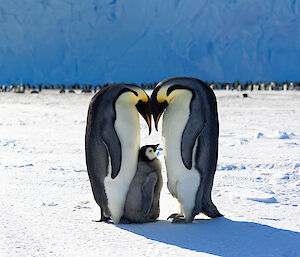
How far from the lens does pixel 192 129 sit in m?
2.16

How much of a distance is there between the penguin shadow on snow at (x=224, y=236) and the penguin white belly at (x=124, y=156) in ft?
0.40

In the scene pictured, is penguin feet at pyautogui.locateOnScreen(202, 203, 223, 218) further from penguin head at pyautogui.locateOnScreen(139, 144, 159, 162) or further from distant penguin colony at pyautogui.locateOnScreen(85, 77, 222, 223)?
penguin head at pyautogui.locateOnScreen(139, 144, 159, 162)

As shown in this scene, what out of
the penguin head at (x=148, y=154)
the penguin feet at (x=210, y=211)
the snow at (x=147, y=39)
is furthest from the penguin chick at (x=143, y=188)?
the snow at (x=147, y=39)

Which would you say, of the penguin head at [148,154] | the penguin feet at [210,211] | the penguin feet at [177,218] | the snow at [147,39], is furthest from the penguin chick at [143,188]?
the snow at [147,39]

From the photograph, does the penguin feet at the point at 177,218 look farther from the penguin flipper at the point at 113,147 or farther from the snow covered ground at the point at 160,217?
the penguin flipper at the point at 113,147

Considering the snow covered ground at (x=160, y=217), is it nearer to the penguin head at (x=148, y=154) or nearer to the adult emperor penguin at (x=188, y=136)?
the adult emperor penguin at (x=188, y=136)

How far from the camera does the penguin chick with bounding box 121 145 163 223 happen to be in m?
2.21

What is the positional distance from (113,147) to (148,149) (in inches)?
7.7

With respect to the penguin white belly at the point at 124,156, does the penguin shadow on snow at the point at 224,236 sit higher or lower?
lower

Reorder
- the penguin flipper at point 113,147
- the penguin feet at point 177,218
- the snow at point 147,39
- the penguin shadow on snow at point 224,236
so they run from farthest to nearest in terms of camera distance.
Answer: the snow at point 147,39, the penguin feet at point 177,218, the penguin flipper at point 113,147, the penguin shadow on snow at point 224,236

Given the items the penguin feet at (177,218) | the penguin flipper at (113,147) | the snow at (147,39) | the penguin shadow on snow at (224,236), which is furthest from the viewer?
the snow at (147,39)

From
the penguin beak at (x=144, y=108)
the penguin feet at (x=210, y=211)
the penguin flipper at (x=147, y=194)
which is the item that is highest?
the penguin beak at (x=144, y=108)

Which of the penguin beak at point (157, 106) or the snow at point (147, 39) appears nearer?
the penguin beak at point (157, 106)

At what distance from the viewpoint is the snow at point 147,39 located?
94.8 ft
